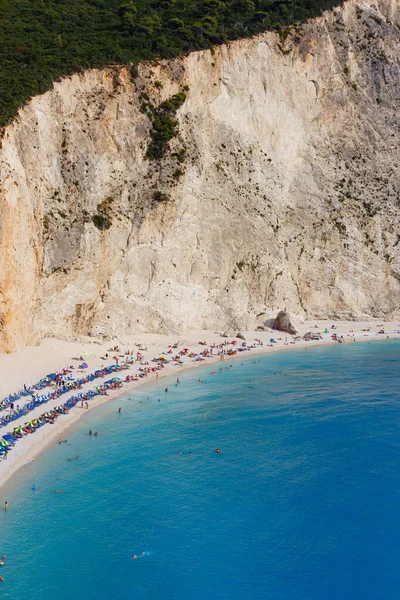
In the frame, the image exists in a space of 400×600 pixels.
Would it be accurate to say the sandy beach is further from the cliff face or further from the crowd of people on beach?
the cliff face

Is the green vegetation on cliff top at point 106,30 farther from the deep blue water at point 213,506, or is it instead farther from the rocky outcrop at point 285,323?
the rocky outcrop at point 285,323

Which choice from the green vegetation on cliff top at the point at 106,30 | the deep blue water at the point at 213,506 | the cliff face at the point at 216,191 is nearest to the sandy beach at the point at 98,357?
the deep blue water at the point at 213,506

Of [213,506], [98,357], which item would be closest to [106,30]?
[98,357]

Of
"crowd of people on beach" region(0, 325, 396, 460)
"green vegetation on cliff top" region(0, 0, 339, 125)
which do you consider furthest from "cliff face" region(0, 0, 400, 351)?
"crowd of people on beach" region(0, 325, 396, 460)

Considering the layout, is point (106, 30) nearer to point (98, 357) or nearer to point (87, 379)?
point (98, 357)

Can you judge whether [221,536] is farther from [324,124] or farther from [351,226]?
[324,124]
